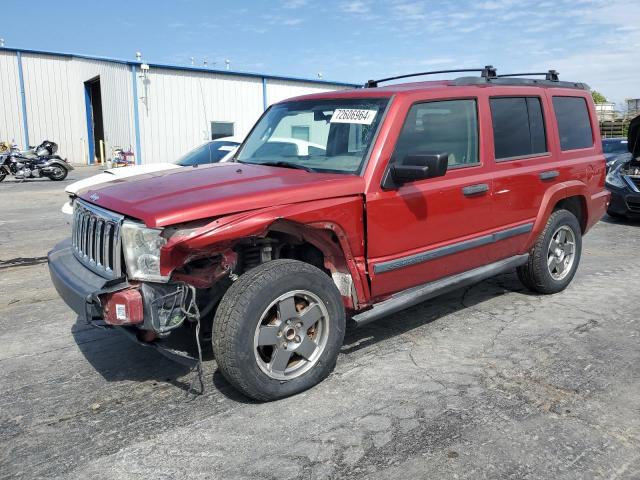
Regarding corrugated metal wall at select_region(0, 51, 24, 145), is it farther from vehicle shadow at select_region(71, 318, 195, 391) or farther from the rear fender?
the rear fender

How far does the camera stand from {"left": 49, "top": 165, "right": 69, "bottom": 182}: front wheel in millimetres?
19312

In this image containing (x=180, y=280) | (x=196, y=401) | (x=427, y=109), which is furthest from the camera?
(x=427, y=109)

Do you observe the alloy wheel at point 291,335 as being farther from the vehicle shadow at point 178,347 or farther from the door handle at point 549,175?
the door handle at point 549,175

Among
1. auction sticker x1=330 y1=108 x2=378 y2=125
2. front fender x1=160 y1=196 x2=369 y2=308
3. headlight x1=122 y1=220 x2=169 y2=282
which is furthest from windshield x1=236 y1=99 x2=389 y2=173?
headlight x1=122 y1=220 x2=169 y2=282

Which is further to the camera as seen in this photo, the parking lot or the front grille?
the front grille

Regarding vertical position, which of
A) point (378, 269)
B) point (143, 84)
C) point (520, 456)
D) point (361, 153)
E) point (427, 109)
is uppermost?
point (143, 84)

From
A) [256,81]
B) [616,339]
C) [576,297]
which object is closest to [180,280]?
[616,339]

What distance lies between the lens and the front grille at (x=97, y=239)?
Answer: 10.4ft

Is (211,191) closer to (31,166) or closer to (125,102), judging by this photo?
(31,166)

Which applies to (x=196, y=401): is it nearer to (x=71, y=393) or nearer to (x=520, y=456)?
(x=71, y=393)

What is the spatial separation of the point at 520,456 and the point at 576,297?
3.05m

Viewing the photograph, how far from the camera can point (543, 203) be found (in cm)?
498

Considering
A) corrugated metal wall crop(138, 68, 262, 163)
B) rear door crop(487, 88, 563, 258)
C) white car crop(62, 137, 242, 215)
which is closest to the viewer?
rear door crop(487, 88, 563, 258)

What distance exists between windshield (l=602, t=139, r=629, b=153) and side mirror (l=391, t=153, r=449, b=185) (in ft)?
38.1
